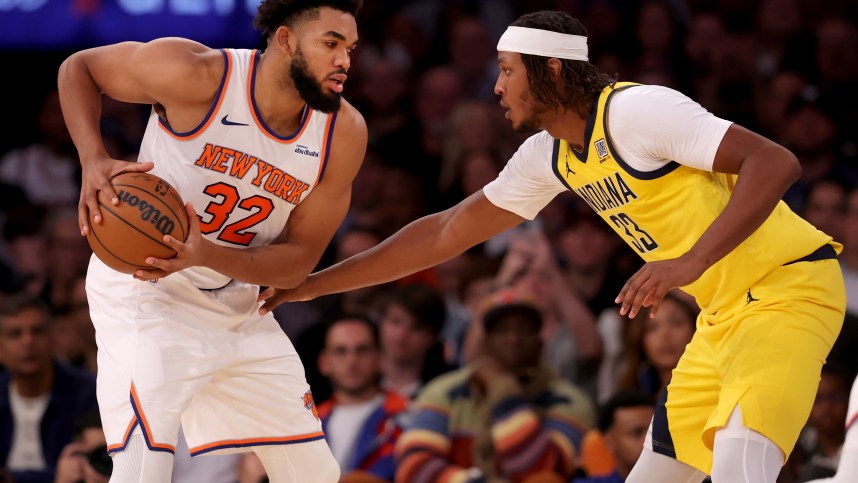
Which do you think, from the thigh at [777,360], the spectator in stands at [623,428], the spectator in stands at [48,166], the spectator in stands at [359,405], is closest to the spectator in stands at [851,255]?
the spectator in stands at [623,428]

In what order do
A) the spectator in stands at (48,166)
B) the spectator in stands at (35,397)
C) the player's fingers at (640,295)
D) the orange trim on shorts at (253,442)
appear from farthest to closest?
the spectator in stands at (48,166) < the spectator in stands at (35,397) < the orange trim on shorts at (253,442) < the player's fingers at (640,295)

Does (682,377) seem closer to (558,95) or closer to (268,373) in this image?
(558,95)

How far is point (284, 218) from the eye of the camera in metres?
4.90

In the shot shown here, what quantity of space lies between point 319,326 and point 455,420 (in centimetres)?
124

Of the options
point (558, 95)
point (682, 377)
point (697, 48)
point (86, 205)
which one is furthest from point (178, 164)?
point (697, 48)

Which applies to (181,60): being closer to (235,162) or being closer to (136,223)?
(235,162)

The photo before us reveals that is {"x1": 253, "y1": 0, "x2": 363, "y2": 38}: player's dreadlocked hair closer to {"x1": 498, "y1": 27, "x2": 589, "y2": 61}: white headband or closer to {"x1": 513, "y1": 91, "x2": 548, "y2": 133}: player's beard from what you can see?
{"x1": 498, "y1": 27, "x2": 589, "y2": 61}: white headband

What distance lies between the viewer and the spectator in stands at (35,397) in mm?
7188

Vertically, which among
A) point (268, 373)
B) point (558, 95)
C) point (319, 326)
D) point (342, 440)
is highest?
point (558, 95)

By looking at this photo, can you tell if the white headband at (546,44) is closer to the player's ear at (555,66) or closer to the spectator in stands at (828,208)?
the player's ear at (555,66)

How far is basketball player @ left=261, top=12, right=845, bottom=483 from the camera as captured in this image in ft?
13.3

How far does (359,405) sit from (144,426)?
2757mm

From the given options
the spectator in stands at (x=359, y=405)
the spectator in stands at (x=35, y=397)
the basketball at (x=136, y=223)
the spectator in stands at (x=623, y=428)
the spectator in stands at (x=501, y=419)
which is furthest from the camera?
the spectator in stands at (x=35, y=397)

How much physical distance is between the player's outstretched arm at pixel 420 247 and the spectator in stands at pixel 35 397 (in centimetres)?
259
